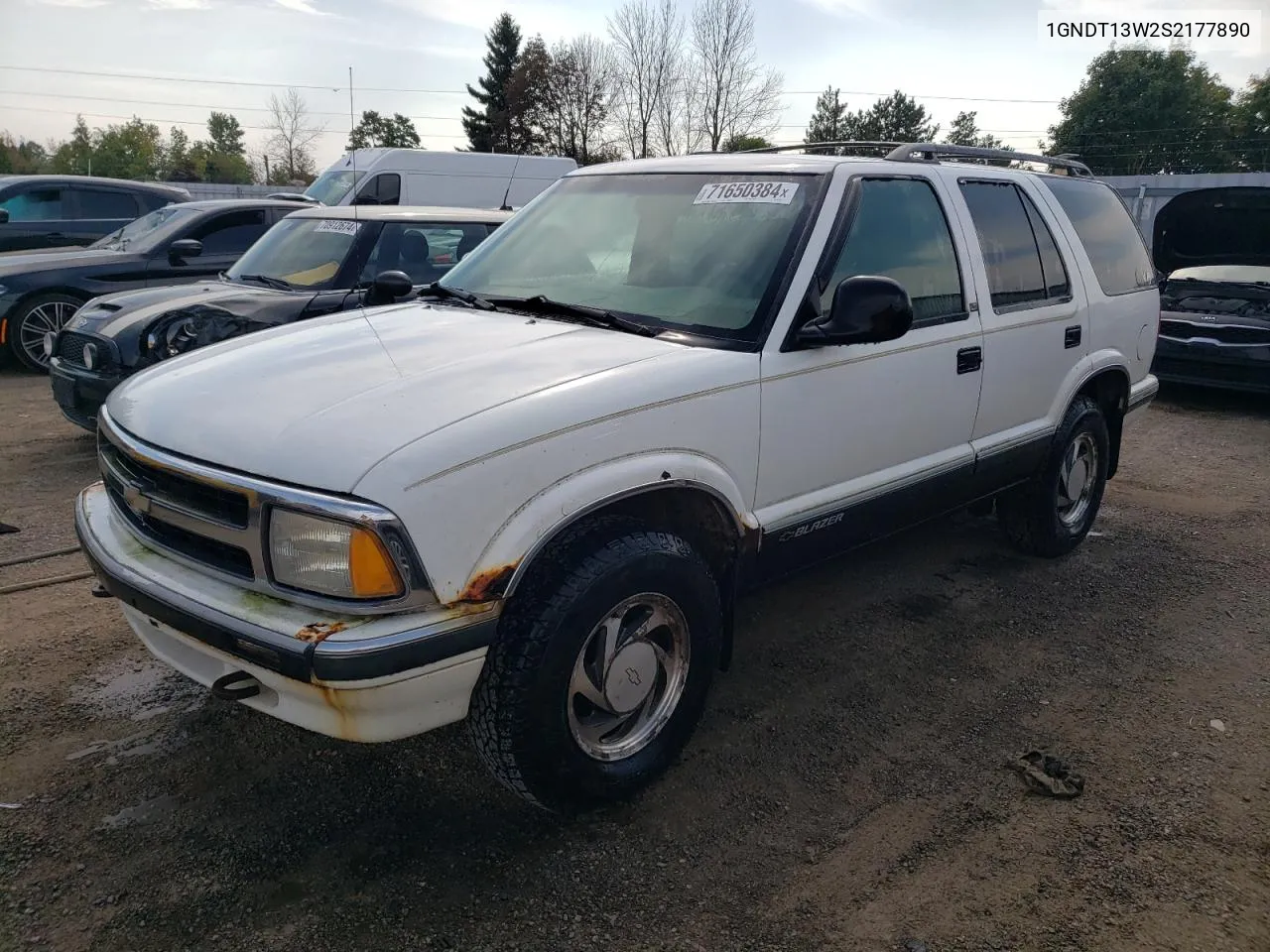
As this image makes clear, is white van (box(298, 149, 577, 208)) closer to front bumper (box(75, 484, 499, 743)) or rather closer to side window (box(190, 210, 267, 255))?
side window (box(190, 210, 267, 255))

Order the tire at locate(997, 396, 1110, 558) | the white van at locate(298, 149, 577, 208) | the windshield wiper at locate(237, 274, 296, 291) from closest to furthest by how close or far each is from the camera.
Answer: the tire at locate(997, 396, 1110, 558)
the windshield wiper at locate(237, 274, 296, 291)
the white van at locate(298, 149, 577, 208)

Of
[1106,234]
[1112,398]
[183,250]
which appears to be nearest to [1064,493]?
[1112,398]

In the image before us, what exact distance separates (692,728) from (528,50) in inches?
1795

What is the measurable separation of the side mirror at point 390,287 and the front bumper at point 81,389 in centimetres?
235

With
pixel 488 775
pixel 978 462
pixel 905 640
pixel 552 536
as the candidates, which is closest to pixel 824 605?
pixel 905 640

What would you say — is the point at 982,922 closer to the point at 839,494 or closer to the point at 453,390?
the point at 839,494

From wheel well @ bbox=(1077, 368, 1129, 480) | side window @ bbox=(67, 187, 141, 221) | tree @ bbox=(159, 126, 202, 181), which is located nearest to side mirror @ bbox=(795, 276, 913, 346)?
wheel well @ bbox=(1077, 368, 1129, 480)

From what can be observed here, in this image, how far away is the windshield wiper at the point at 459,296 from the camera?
11.2 feet

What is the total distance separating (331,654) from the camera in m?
2.09

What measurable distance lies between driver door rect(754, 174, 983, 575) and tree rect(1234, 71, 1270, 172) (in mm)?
46546

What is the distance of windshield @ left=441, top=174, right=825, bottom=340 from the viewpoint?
3.07 metres

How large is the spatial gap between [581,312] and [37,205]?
34.7ft

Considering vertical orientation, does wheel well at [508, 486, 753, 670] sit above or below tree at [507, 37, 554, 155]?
below

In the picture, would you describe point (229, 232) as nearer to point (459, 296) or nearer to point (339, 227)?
point (339, 227)
